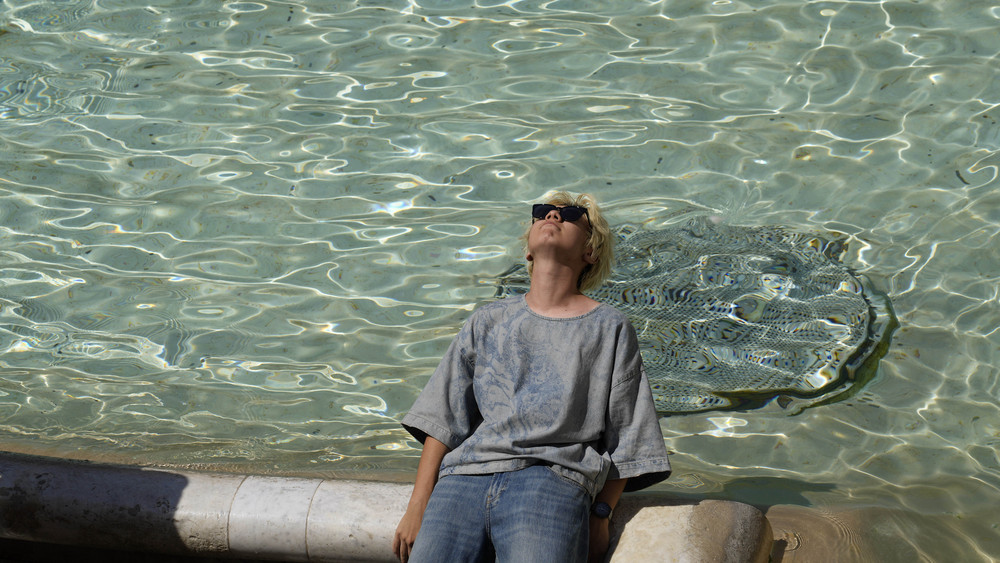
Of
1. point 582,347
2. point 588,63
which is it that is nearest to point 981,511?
point 582,347

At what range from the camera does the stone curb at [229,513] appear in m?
2.60

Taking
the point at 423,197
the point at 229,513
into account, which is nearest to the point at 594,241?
the point at 229,513

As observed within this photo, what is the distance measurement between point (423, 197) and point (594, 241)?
382 centimetres

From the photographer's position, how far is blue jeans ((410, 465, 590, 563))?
2326mm

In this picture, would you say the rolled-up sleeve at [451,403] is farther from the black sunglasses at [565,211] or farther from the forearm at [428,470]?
the black sunglasses at [565,211]

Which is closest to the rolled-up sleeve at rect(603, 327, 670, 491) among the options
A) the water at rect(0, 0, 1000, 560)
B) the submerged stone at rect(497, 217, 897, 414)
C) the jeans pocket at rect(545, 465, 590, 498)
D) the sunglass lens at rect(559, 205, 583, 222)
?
the jeans pocket at rect(545, 465, 590, 498)

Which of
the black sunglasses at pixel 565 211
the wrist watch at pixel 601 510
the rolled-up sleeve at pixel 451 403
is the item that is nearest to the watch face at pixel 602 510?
the wrist watch at pixel 601 510

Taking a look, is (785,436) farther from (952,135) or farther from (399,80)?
(399,80)

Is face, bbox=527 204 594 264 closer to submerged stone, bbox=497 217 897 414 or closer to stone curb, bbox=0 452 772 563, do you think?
stone curb, bbox=0 452 772 563

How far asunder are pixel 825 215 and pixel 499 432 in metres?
4.24

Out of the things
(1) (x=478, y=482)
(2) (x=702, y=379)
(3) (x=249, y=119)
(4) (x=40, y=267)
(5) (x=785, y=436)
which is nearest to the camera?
(1) (x=478, y=482)

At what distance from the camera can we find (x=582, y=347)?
2.61m

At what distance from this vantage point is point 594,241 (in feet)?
9.15

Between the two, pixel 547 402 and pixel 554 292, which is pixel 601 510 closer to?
pixel 547 402
